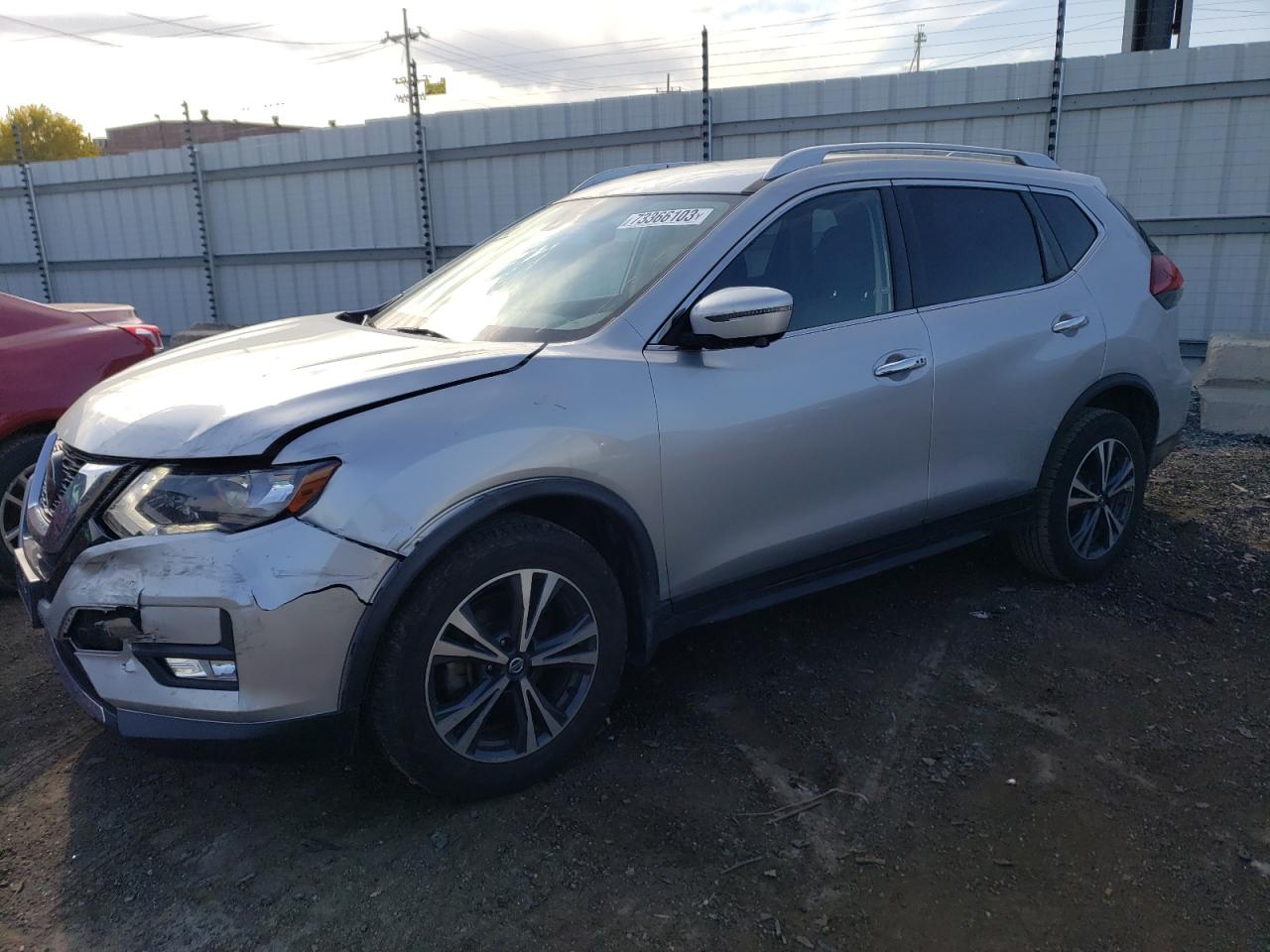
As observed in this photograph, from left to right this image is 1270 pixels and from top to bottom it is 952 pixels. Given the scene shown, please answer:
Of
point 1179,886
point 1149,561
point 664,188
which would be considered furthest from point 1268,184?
point 1179,886

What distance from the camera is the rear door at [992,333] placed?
12.1ft

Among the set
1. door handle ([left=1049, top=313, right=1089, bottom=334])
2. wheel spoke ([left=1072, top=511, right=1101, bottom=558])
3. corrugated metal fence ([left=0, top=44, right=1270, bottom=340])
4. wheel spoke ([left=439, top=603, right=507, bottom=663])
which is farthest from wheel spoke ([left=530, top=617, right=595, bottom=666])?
corrugated metal fence ([left=0, top=44, right=1270, bottom=340])

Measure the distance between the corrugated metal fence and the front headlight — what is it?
323 inches

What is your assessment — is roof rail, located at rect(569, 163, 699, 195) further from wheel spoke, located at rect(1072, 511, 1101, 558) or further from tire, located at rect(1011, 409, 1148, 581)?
wheel spoke, located at rect(1072, 511, 1101, 558)

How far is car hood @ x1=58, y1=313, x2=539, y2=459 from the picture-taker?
97.7 inches

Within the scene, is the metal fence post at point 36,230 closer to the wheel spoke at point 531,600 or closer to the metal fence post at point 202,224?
the metal fence post at point 202,224

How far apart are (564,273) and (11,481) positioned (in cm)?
288

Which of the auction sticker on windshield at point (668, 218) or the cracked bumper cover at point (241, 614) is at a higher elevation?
the auction sticker on windshield at point (668, 218)

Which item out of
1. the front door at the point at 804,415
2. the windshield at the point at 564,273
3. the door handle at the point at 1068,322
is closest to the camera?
the front door at the point at 804,415

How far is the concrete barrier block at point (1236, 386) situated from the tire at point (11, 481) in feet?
24.0

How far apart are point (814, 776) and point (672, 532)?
0.86 metres

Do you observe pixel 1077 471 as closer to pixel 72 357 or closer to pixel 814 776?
pixel 814 776

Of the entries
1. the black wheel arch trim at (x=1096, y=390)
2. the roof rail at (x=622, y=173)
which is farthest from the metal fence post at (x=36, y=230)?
the black wheel arch trim at (x=1096, y=390)

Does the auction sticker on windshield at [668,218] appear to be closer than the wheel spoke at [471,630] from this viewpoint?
No
